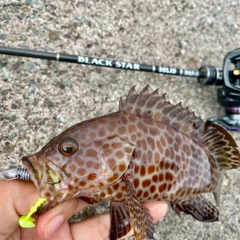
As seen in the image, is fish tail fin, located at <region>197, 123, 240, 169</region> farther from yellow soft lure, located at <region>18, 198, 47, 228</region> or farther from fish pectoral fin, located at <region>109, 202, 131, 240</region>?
yellow soft lure, located at <region>18, 198, 47, 228</region>

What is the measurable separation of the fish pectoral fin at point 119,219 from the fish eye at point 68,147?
1.26 feet

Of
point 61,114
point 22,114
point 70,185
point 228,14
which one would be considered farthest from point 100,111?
point 228,14

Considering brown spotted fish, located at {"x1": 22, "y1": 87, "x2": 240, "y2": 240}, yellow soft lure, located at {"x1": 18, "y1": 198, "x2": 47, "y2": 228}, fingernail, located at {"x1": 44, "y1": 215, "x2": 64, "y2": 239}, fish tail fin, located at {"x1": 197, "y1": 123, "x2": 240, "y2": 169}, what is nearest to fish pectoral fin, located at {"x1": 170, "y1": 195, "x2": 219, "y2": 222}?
brown spotted fish, located at {"x1": 22, "y1": 87, "x2": 240, "y2": 240}

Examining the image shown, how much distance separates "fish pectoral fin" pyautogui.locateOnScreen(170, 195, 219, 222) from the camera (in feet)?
6.45

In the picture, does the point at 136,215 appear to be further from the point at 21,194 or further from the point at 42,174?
the point at 21,194

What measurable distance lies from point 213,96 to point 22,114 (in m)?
1.53

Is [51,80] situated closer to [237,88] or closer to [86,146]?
[86,146]

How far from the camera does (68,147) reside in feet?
5.16

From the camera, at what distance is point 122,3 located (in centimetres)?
277

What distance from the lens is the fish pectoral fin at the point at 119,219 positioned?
1.76 m

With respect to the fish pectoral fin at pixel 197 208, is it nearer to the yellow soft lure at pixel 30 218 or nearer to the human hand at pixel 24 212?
the human hand at pixel 24 212

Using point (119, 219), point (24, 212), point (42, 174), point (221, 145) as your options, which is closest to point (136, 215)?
point (119, 219)

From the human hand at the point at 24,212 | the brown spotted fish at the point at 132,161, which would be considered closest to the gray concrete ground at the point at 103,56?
the human hand at the point at 24,212

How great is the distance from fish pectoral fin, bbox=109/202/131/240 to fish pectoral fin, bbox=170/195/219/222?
321 millimetres
